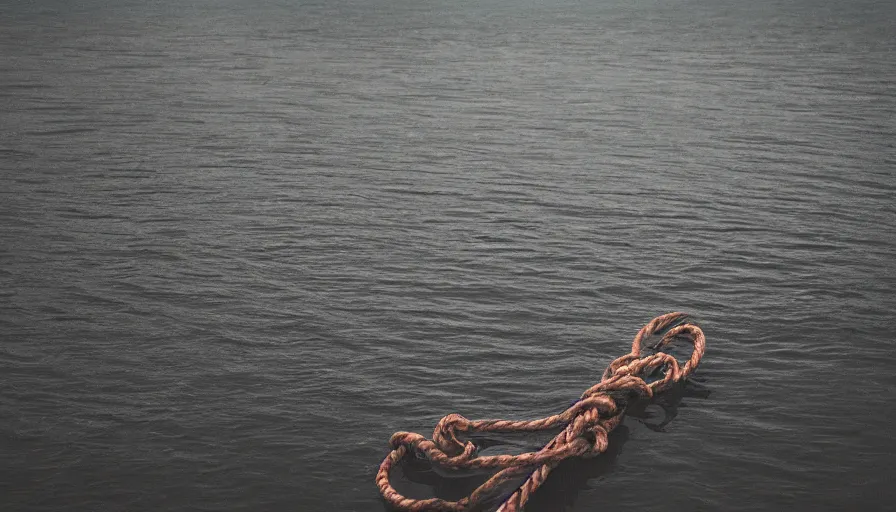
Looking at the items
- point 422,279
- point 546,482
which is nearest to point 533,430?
point 546,482

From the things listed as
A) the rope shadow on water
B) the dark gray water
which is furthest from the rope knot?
the dark gray water

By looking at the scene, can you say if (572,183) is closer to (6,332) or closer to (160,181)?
(160,181)

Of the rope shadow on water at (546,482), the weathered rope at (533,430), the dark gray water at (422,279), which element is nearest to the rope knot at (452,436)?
the weathered rope at (533,430)

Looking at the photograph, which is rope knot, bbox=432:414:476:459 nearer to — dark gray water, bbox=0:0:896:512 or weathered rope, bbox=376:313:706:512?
weathered rope, bbox=376:313:706:512

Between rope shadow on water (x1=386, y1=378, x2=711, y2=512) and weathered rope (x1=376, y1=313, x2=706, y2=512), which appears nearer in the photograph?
weathered rope (x1=376, y1=313, x2=706, y2=512)

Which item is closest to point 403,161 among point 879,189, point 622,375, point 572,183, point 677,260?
point 572,183
